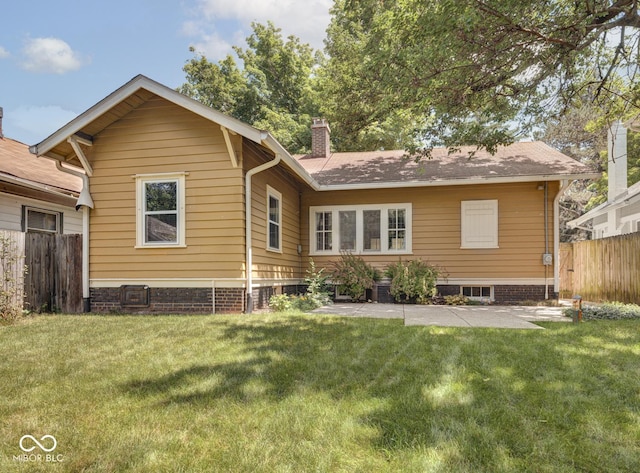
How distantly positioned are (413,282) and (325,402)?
22.9 ft

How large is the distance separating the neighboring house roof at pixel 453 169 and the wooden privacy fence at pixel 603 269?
1988 millimetres

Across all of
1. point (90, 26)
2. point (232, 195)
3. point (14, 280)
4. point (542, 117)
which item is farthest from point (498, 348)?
point (90, 26)

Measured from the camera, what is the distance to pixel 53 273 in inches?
305

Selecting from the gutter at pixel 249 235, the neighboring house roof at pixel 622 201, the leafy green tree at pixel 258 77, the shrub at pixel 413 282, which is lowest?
the shrub at pixel 413 282

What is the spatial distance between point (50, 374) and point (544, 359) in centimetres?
468

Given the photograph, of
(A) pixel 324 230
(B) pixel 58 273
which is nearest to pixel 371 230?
(A) pixel 324 230

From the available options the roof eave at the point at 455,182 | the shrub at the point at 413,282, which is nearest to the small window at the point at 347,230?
the roof eave at the point at 455,182

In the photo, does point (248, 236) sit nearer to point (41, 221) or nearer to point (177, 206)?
point (177, 206)

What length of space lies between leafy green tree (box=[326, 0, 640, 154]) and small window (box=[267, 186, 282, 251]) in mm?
3185

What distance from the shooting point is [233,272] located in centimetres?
718

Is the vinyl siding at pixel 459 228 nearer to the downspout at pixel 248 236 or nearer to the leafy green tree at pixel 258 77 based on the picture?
the downspout at pixel 248 236

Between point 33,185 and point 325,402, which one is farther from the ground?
point 33,185

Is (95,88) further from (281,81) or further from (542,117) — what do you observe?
(542,117)

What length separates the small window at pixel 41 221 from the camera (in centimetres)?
890
